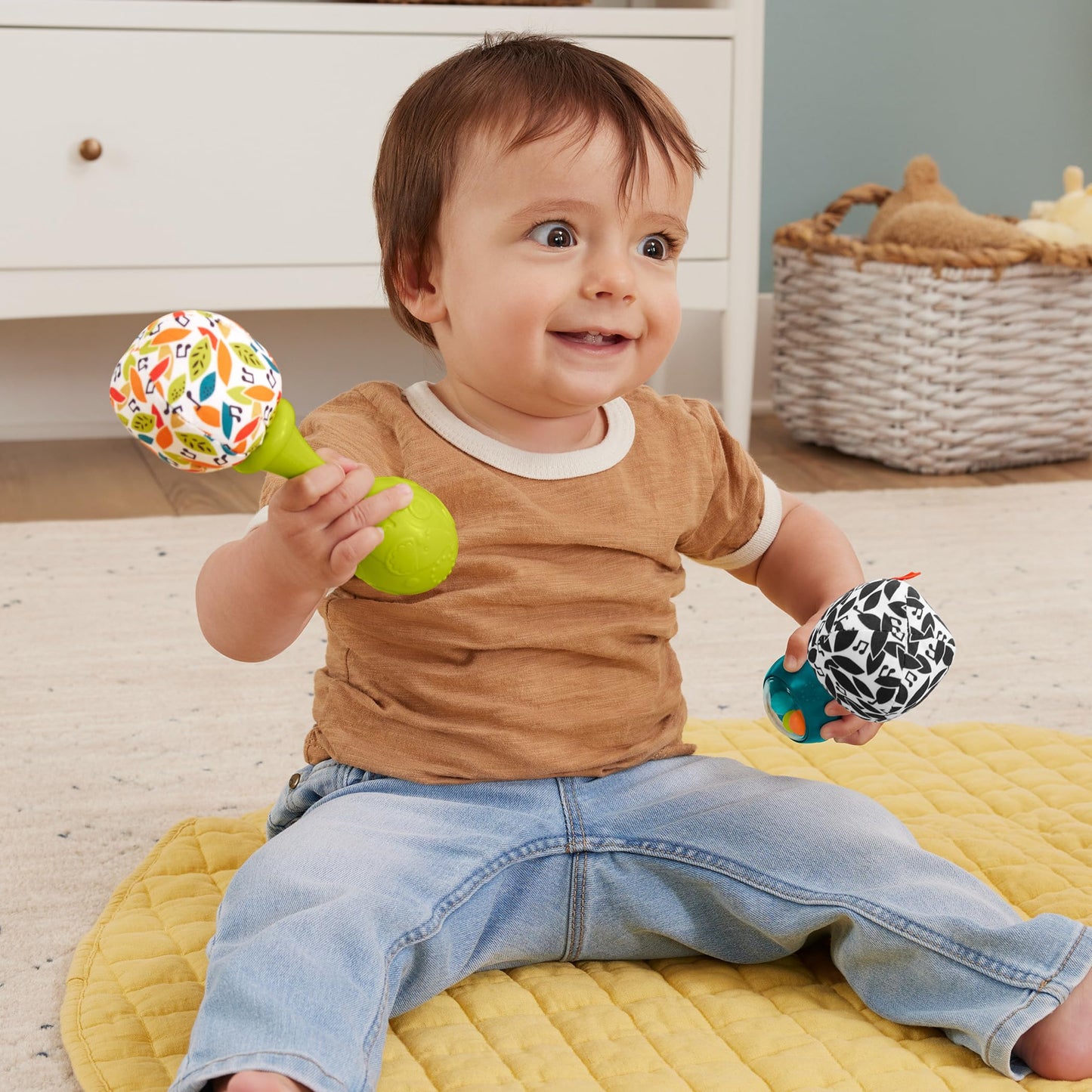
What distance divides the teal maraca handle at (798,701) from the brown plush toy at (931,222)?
3.76 feet

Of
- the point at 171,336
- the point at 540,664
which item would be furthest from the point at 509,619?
the point at 171,336

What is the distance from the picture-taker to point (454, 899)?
25.8 inches

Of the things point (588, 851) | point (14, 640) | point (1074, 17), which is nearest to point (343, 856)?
point (588, 851)

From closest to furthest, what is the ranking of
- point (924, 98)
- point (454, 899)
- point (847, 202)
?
1. point (454, 899)
2. point (847, 202)
3. point (924, 98)

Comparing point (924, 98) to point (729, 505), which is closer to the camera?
point (729, 505)

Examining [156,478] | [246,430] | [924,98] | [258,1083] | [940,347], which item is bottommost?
[156,478]

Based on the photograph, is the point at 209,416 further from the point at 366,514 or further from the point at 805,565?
the point at 805,565

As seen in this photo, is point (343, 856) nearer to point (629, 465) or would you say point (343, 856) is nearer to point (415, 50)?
point (629, 465)

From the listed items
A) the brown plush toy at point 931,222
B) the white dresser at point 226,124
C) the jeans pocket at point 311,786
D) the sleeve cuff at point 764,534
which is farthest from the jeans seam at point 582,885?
the brown plush toy at point 931,222

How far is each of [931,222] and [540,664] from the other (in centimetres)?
124

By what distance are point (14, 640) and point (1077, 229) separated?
1.35 metres

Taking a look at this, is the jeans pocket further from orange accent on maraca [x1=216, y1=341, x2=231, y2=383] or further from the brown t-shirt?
orange accent on maraca [x1=216, y1=341, x2=231, y2=383]

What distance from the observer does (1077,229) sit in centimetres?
182

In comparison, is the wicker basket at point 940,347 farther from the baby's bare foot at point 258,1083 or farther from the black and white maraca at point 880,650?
the baby's bare foot at point 258,1083
